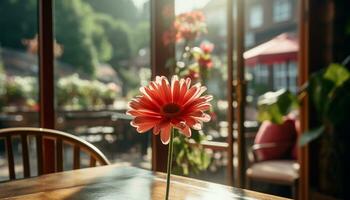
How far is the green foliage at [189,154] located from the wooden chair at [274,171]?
103 cm

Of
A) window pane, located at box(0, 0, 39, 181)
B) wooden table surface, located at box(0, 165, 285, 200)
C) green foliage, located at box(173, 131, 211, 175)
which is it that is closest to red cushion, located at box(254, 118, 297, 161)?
green foliage, located at box(173, 131, 211, 175)

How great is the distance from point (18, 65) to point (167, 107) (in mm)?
3731

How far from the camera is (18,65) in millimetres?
4051

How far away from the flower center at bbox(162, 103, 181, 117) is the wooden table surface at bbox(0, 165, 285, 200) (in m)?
0.37

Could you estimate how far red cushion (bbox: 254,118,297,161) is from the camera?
3770 mm

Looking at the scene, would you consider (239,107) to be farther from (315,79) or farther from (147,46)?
(147,46)

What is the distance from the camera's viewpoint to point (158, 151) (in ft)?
8.34

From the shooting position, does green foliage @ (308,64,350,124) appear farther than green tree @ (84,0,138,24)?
Yes

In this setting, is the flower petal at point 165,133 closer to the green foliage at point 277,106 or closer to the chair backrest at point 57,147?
the chair backrest at point 57,147

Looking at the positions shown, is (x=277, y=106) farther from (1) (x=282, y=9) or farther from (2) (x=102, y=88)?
(1) (x=282, y=9)

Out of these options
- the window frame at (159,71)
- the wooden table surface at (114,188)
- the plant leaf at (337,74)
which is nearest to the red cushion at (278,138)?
the window frame at (159,71)

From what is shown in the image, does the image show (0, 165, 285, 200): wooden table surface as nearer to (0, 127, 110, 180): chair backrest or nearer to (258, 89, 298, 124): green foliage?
(0, 127, 110, 180): chair backrest

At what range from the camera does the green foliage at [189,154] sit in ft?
7.64

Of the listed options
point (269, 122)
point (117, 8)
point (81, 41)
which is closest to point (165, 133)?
point (117, 8)
